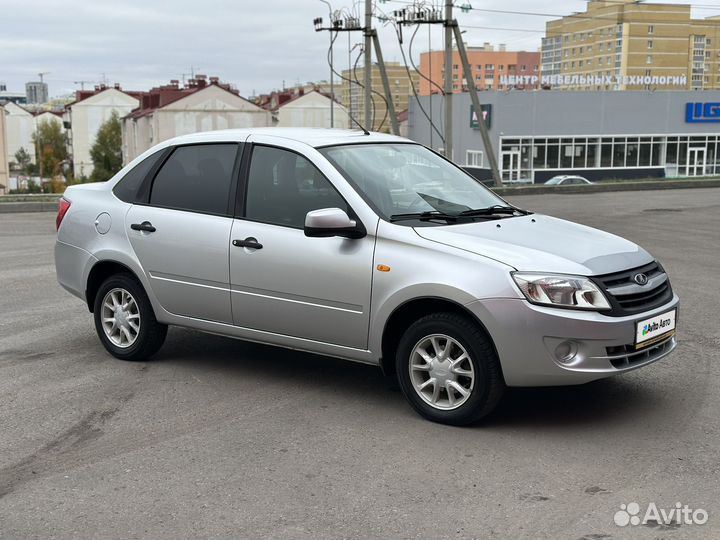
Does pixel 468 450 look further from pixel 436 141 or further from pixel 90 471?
pixel 436 141

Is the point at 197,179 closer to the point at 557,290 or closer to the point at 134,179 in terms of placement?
the point at 134,179

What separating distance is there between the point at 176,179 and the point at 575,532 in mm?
3975

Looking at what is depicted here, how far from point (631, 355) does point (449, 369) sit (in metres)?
1.03

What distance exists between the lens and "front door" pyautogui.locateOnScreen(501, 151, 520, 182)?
66.6m

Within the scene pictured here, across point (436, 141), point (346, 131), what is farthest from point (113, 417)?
point (436, 141)

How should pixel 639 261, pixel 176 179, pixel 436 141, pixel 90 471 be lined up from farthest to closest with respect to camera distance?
pixel 436 141, pixel 176 179, pixel 639 261, pixel 90 471

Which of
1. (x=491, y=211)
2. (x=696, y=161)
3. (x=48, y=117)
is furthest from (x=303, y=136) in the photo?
(x=48, y=117)

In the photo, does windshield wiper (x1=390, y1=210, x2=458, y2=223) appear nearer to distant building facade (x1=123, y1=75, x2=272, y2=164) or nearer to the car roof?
the car roof

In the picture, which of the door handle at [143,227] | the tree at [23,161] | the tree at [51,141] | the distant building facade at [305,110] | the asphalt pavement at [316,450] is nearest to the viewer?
the asphalt pavement at [316,450]

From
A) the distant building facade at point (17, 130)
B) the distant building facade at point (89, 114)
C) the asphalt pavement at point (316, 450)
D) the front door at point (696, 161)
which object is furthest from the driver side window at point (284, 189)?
the distant building facade at point (17, 130)

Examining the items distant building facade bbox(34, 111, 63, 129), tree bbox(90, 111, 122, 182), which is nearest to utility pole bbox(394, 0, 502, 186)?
tree bbox(90, 111, 122, 182)

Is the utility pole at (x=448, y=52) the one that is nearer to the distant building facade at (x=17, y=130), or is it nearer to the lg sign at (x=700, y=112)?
the lg sign at (x=700, y=112)

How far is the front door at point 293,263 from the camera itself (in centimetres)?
548

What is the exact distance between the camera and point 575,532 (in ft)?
12.6
